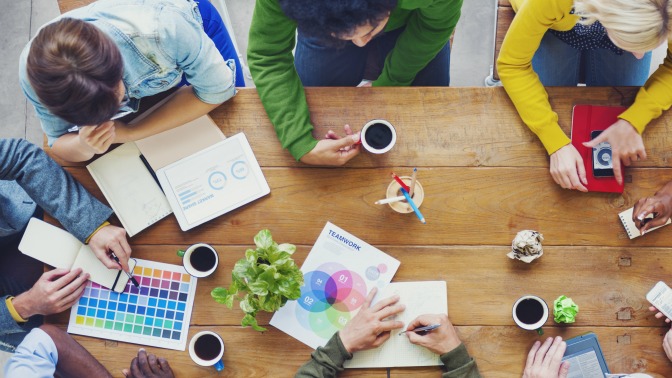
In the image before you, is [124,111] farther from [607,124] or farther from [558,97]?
[607,124]

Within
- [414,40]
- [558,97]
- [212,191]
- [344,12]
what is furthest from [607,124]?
[212,191]

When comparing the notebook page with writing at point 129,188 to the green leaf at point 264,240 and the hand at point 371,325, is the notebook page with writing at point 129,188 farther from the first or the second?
the hand at point 371,325

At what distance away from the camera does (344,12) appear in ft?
3.46

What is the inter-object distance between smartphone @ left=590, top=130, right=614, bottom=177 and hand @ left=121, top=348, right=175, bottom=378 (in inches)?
47.1

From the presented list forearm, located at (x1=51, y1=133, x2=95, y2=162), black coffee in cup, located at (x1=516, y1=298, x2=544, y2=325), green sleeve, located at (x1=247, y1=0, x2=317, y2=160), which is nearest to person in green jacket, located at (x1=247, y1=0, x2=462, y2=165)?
green sleeve, located at (x1=247, y1=0, x2=317, y2=160)

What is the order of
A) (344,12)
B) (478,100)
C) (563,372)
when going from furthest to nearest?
(478,100)
(563,372)
(344,12)

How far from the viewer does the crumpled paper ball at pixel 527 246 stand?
138cm

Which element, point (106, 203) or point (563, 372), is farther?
point (106, 203)

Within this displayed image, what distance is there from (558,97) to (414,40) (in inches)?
16.0

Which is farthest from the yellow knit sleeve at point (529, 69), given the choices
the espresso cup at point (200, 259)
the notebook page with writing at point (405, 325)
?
the espresso cup at point (200, 259)

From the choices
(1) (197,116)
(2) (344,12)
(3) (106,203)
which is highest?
(2) (344,12)

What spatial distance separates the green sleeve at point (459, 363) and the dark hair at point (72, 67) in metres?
0.99

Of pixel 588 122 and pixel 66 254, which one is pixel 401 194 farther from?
pixel 66 254

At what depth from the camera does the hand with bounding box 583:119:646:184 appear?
55.8 inches
